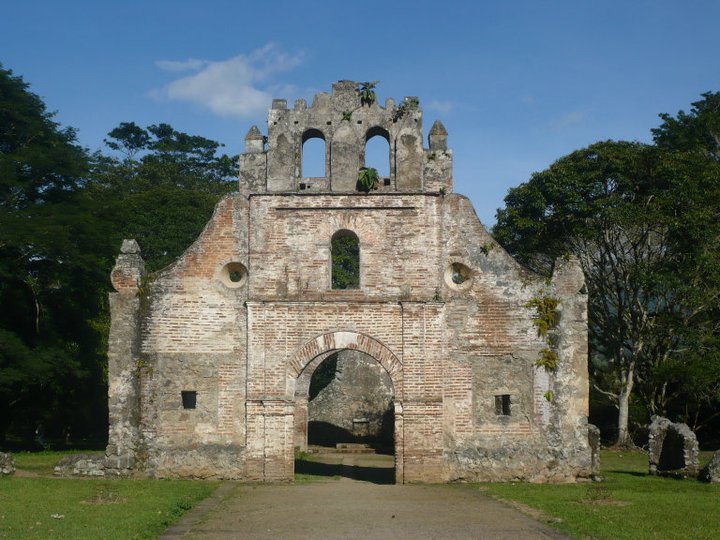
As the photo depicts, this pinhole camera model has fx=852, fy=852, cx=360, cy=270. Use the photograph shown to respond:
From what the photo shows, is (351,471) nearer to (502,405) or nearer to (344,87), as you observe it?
(502,405)

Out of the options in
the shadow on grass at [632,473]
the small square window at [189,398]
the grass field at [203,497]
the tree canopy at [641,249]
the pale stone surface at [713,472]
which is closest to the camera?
the grass field at [203,497]

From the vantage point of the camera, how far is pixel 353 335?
687 inches

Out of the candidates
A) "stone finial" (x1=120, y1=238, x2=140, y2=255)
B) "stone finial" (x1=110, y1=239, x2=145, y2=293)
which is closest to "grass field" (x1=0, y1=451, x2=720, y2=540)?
"stone finial" (x1=110, y1=239, x2=145, y2=293)

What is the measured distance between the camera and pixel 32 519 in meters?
11.6

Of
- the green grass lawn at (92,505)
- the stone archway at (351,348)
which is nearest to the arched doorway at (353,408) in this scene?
the stone archway at (351,348)

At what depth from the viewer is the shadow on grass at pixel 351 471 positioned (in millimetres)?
19489

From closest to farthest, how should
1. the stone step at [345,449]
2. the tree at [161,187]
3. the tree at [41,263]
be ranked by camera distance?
the tree at [41,263] < the stone step at [345,449] < the tree at [161,187]

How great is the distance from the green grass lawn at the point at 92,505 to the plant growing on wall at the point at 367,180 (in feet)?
22.0

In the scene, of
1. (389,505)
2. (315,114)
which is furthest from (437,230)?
(389,505)

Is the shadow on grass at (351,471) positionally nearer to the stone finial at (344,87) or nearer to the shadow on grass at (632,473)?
the shadow on grass at (632,473)

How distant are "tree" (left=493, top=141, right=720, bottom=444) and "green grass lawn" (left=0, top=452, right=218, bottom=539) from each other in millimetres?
15991

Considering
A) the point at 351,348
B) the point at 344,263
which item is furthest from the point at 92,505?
the point at 344,263

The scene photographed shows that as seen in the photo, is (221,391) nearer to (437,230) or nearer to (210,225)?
(210,225)

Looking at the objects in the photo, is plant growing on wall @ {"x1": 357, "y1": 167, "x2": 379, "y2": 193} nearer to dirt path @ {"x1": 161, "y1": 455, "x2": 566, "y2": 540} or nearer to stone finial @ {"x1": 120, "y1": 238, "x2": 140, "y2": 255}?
stone finial @ {"x1": 120, "y1": 238, "x2": 140, "y2": 255}
